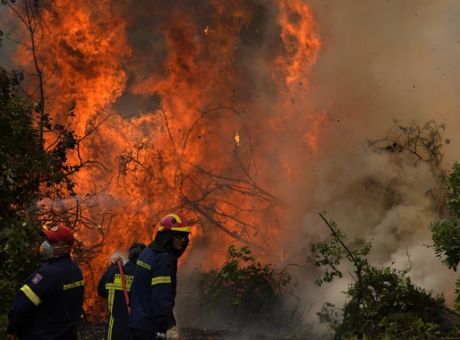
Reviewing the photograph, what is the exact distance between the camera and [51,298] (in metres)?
4.79

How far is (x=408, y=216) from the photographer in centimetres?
1201

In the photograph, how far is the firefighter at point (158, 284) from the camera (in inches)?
195

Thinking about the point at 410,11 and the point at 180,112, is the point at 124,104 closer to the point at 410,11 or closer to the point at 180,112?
the point at 180,112

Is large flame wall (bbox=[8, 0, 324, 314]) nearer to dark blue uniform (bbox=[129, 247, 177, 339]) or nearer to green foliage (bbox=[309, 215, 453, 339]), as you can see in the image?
green foliage (bbox=[309, 215, 453, 339])

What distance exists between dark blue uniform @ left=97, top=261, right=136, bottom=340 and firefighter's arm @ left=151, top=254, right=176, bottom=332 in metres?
0.91

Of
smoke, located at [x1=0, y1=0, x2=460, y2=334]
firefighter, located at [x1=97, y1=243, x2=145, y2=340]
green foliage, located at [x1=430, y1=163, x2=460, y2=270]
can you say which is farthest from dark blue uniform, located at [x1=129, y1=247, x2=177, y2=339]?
smoke, located at [x1=0, y1=0, x2=460, y2=334]

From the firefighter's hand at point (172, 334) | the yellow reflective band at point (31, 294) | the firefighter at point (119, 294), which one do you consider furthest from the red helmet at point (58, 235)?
the firefighter's hand at point (172, 334)

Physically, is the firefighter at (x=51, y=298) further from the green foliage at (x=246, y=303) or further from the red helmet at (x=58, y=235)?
the green foliage at (x=246, y=303)

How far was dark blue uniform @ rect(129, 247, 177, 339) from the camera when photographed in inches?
195

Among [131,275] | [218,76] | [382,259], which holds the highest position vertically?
[218,76]

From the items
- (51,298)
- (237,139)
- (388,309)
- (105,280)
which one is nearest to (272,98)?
(237,139)

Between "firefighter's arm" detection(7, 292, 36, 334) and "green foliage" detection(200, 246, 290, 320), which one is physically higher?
"green foliage" detection(200, 246, 290, 320)

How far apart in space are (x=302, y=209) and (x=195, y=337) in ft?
15.3

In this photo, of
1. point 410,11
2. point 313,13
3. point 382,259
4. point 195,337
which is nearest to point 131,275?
point 195,337
